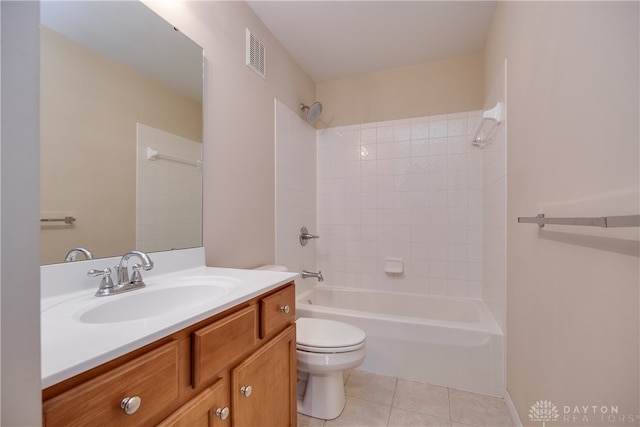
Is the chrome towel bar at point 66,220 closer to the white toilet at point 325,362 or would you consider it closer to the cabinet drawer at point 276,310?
the cabinet drawer at point 276,310

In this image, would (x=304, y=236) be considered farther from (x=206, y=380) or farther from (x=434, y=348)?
(x=206, y=380)

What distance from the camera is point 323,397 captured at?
4.81 feet

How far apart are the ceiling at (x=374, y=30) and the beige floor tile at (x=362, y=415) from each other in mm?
2396

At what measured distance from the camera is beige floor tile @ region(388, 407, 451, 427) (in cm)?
142

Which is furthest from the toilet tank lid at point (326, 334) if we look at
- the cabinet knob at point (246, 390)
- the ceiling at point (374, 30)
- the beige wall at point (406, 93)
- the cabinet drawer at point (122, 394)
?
the ceiling at point (374, 30)

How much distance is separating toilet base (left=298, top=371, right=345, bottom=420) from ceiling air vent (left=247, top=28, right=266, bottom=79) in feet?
6.21

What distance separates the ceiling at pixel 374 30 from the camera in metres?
1.79

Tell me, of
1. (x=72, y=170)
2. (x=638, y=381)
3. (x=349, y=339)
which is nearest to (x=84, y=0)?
(x=72, y=170)

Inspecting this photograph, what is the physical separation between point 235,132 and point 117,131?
0.68 m

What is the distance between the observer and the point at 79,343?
55 cm

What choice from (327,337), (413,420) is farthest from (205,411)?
(413,420)

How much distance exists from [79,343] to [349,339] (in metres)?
1.16

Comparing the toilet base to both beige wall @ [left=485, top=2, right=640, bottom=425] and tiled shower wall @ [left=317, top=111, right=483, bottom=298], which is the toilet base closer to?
beige wall @ [left=485, top=2, right=640, bottom=425]

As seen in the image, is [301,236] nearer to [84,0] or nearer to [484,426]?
[484,426]
